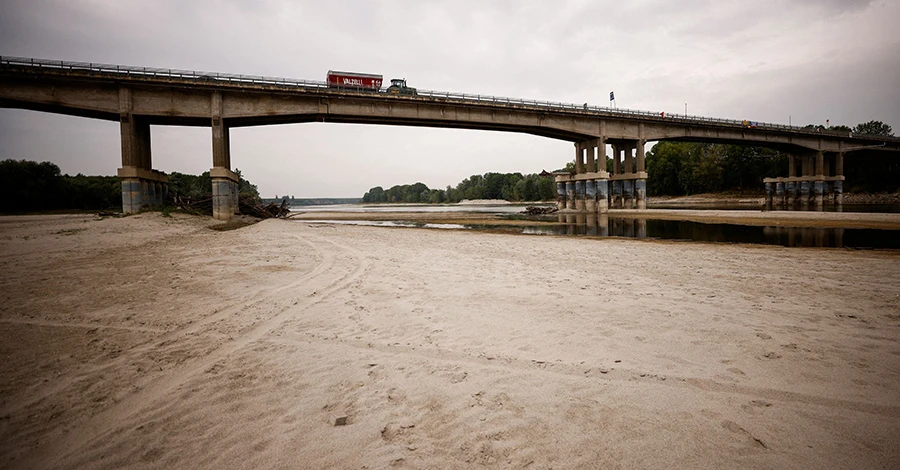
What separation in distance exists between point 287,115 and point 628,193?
159ft

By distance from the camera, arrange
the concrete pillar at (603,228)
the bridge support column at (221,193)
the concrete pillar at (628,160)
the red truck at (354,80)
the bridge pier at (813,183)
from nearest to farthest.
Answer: the concrete pillar at (603,228)
the bridge support column at (221,193)
the red truck at (354,80)
the concrete pillar at (628,160)
the bridge pier at (813,183)

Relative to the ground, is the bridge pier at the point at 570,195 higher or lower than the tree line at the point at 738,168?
lower

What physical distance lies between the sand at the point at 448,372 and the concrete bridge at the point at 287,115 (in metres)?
29.8

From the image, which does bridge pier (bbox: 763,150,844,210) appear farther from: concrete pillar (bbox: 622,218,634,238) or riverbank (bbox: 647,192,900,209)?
concrete pillar (bbox: 622,218,634,238)

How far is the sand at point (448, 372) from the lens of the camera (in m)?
2.85

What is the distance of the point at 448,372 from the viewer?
4184mm

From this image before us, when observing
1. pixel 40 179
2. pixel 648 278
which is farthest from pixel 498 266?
pixel 40 179

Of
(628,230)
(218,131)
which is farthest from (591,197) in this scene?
(218,131)

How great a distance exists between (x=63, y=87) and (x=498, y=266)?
4005cm

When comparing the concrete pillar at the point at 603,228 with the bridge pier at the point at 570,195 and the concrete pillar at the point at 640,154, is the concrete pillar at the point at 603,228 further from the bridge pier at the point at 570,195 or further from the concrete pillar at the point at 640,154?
the concrete pillar at the point at 640,154

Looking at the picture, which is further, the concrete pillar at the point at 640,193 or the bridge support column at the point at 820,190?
the bridge support column at the point at 820,190

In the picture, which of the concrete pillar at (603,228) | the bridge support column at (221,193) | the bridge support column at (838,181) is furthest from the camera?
the bridge support column at (838,181)

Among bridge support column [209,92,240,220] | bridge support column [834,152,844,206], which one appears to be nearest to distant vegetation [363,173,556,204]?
bridge support column [834,152,844,206]

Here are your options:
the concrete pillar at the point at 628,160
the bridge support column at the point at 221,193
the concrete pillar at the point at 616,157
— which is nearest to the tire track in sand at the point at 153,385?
the bridge support column at the point at 221,193
